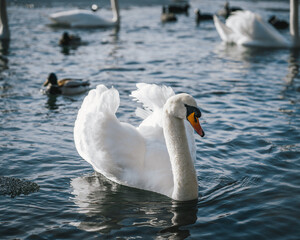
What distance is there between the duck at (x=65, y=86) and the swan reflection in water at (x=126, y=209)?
506cm

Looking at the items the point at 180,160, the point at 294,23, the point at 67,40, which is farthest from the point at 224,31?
the point at 180,160

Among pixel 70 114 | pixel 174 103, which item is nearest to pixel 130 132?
pixel 174 103

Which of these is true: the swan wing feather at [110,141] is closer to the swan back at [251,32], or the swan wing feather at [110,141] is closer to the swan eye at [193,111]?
the swan eye at [193,111]

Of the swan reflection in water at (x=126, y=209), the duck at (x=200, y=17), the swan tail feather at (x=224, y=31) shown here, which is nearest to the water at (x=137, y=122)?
the swan reflection in water at (x=126, y=209)

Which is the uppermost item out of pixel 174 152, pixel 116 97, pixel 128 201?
pixel 116 97

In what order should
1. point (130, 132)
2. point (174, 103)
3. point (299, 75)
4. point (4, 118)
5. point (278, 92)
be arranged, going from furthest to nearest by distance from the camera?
point (299, 75)
point (278, 92)
point (4, 118)
point (130, 132)
point (174, 103)

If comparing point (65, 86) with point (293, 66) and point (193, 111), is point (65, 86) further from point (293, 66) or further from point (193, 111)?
point (293, 66)

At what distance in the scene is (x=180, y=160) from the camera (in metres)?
6.23

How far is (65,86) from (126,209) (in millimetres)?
6271

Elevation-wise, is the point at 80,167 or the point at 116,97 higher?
the point at 116,97

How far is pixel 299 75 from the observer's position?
558 inches

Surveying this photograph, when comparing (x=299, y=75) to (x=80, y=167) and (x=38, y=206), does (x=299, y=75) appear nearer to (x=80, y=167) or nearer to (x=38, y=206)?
→ (x=80, y=167)

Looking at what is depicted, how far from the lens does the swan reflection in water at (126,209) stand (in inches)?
231

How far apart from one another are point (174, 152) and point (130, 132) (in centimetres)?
83
